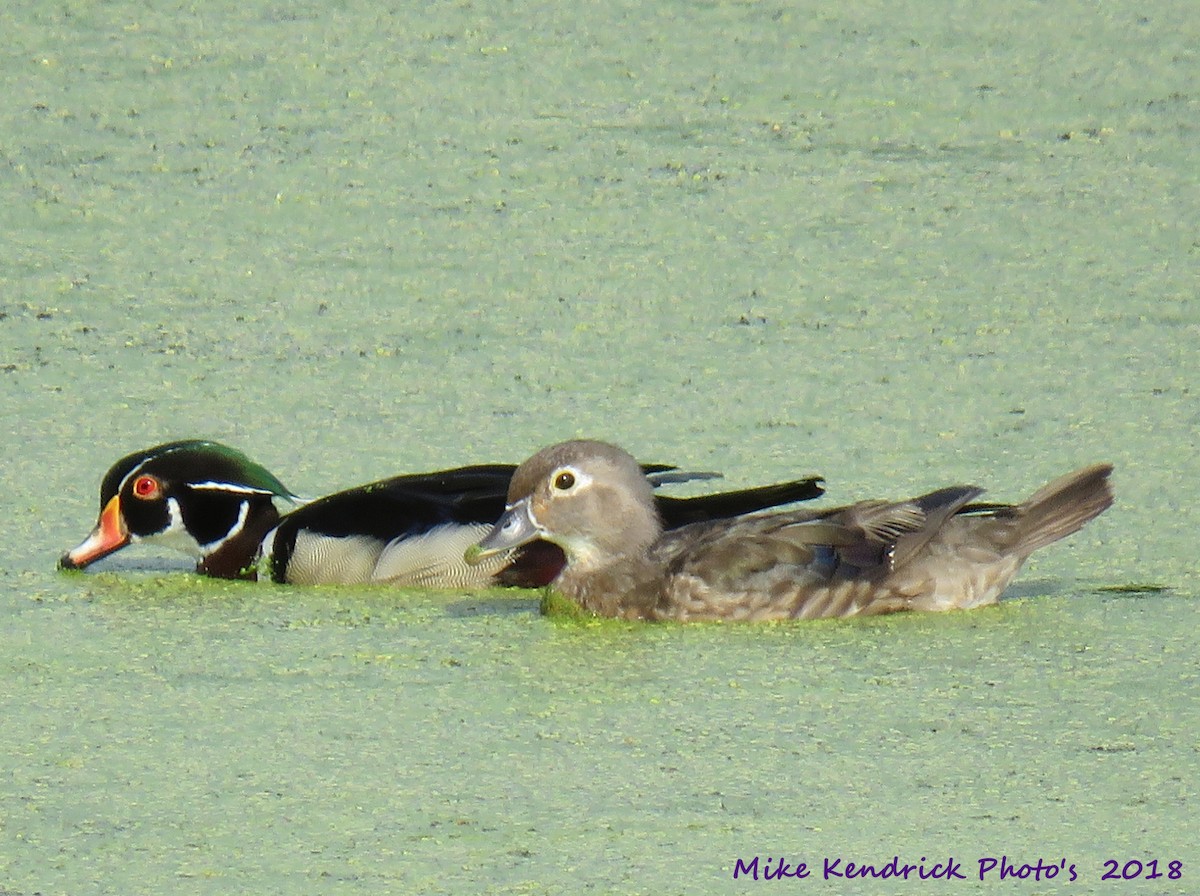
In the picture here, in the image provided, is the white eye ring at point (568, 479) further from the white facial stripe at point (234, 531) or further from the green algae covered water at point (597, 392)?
the white facial stripe at point (234, 531)

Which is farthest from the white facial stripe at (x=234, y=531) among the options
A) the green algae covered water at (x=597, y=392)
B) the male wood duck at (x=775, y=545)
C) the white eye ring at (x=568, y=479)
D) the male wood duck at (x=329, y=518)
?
the white eye ring at (x=568, y=479)

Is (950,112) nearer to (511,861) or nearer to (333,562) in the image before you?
(333,562)

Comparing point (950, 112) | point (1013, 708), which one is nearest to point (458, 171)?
point (950, 112)

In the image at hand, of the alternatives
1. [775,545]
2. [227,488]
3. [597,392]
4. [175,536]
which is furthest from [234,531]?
[775,545]

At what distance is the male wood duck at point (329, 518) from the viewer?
4898 mm

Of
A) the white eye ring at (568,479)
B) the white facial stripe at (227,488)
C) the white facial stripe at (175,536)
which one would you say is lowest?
the white facial stripe at (175,536)

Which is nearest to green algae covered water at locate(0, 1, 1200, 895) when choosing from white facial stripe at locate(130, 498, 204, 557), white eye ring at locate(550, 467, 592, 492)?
white facial stripe at locate(130, 498, 204, 557)

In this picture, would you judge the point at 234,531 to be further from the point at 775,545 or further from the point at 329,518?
the point at 775,545

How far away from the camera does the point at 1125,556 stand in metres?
4.78

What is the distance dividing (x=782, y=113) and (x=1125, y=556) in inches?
121

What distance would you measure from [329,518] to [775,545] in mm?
948

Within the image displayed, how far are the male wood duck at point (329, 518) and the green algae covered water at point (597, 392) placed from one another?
92 mm

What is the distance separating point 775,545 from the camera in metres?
4.66

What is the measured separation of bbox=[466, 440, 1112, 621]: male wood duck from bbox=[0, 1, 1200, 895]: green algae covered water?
0.30 feet
